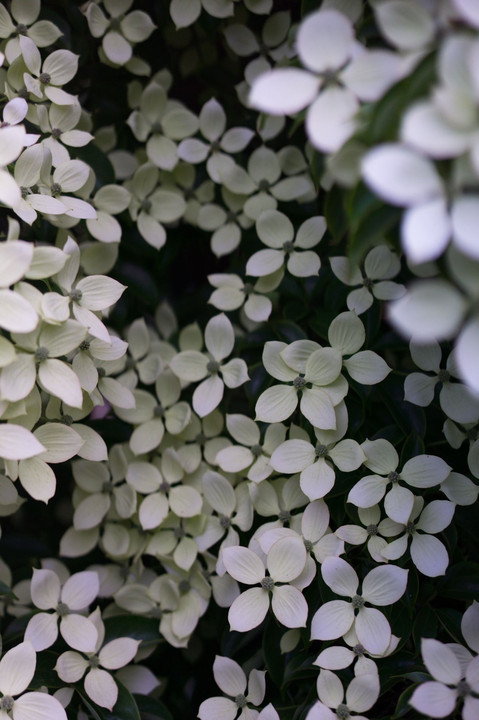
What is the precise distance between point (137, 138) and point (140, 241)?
11cm

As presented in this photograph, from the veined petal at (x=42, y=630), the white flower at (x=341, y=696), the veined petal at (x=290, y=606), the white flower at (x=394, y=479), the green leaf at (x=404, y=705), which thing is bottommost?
the veined petal at (x=42, y=630)

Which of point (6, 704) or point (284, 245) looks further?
point (284, 245)


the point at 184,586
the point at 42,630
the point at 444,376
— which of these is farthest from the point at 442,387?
the point at 42,630

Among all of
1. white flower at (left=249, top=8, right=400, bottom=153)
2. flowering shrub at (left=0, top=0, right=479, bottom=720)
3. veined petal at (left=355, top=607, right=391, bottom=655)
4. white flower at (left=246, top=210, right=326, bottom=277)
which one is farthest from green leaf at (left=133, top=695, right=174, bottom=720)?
white flower at (left=249, top=8, right=400, bottom=153)

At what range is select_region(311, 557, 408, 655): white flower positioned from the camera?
0.64m

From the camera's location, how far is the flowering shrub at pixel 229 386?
1.88 ft

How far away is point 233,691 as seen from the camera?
0.69 m

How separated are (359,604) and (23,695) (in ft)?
0.97

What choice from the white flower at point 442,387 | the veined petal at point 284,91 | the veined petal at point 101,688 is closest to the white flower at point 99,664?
the veined petal at point 101,688

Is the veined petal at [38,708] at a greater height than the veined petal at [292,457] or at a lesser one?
lesser

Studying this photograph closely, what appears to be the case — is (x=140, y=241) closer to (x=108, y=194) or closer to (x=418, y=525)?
(x=108, y=194)

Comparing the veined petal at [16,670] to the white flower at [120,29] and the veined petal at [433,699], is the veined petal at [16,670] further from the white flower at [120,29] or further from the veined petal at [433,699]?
the white flower at [120,29]

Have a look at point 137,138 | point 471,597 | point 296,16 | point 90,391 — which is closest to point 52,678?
point 90,391

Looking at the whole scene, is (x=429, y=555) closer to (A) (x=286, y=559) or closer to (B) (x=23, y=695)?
(A) (x=286, y=559)
